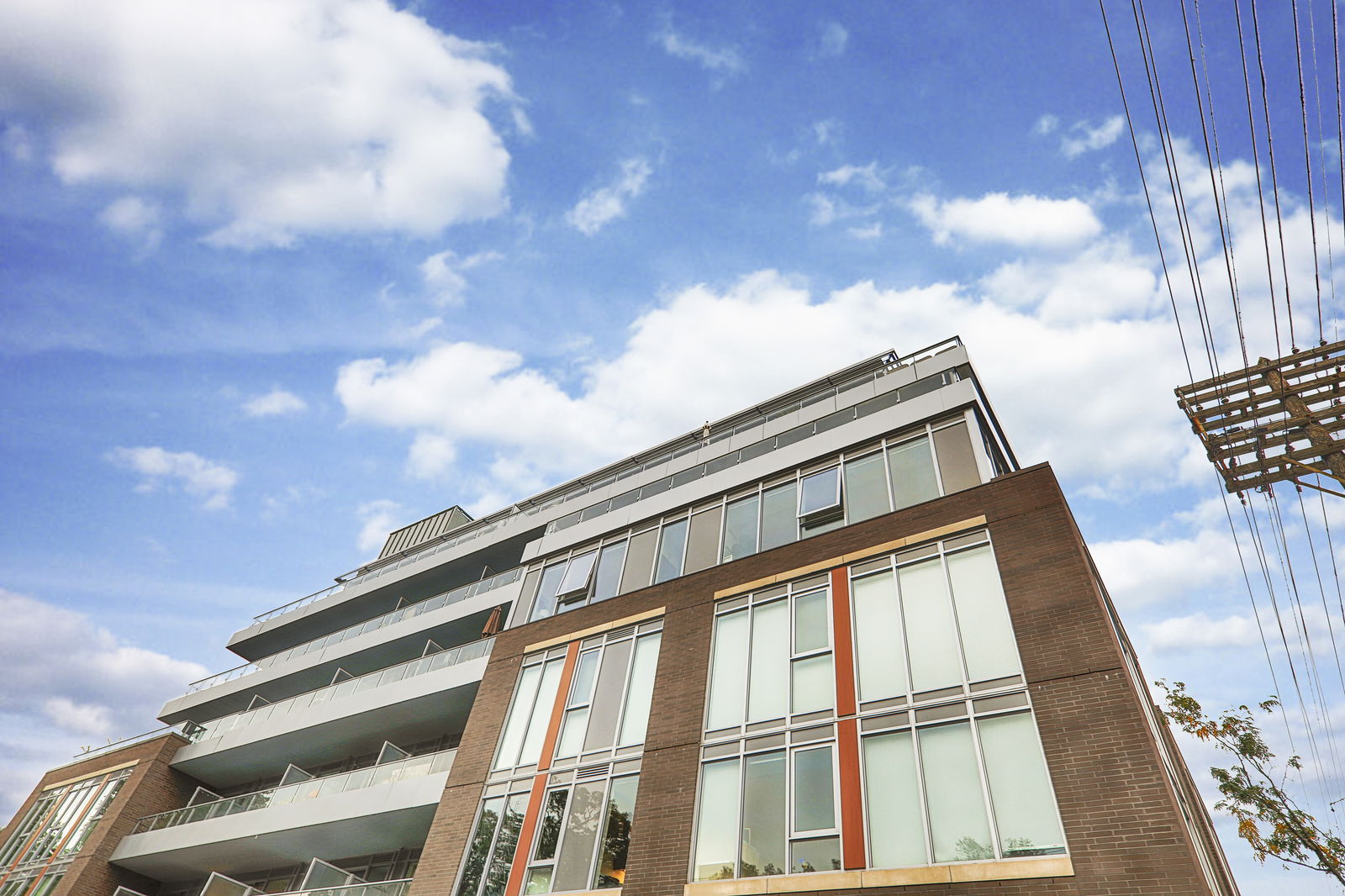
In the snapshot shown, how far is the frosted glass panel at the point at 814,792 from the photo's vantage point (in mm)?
11961

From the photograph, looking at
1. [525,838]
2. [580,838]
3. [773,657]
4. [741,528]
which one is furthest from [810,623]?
[525,838]

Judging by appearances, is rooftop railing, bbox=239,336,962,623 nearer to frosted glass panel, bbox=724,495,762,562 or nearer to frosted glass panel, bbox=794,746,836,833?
frosted glass panel, bbox=724,495,762,562

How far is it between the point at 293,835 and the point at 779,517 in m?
16.5

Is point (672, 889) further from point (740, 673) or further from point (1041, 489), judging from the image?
point (1041, 489)

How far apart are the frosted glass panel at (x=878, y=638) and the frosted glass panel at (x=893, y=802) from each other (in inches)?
34.3

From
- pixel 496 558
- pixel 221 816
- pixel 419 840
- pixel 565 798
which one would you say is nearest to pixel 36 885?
pixel 221 816

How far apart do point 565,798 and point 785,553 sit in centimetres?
676

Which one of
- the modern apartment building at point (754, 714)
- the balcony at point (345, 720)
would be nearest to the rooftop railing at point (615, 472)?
the modern apartment building at point (754, 714)

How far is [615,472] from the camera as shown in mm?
25844

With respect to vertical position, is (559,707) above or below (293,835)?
above

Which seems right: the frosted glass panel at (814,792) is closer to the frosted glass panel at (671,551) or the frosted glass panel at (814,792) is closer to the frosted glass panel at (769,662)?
the frosted glass panel at (769,662)

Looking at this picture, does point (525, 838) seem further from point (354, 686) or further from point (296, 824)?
point (354, 686)

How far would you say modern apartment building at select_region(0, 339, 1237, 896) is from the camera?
1089 cm

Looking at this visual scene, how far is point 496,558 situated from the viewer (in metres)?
28.0
